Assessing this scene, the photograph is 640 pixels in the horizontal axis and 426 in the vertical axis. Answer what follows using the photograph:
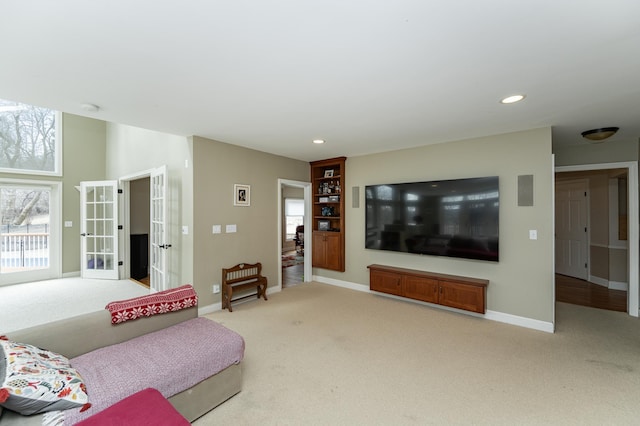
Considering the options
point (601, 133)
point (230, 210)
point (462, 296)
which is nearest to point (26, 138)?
point (230, 210)

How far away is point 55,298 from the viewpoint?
13.8 feet

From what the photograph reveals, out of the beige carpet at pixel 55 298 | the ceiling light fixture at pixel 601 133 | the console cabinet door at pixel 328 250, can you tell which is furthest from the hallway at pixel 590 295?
the beige carpet at pixel 55 298

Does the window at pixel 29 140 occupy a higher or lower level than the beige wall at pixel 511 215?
higher

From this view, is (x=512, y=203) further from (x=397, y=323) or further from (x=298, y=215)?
(x=298, y=215)

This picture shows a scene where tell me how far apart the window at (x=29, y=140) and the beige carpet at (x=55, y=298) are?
2.23 meters

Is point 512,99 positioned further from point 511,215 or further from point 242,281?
point 242,281

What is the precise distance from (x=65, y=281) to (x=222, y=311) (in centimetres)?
394

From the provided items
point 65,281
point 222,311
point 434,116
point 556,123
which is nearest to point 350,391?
point 222,311

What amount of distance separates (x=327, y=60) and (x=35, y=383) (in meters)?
2.36

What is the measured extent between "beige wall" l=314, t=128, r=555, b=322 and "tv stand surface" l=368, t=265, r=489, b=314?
215mm

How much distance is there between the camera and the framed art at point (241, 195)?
4004 mm

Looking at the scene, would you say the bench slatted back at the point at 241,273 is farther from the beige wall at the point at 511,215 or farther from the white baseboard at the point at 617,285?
the white baseboard at the point at 617,285

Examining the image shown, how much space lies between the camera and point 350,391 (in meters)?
2.06

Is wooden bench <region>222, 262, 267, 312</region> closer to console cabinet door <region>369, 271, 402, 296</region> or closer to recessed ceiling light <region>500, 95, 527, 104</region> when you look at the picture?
console cabinet door <region>369, 271, 402, 296</region>
